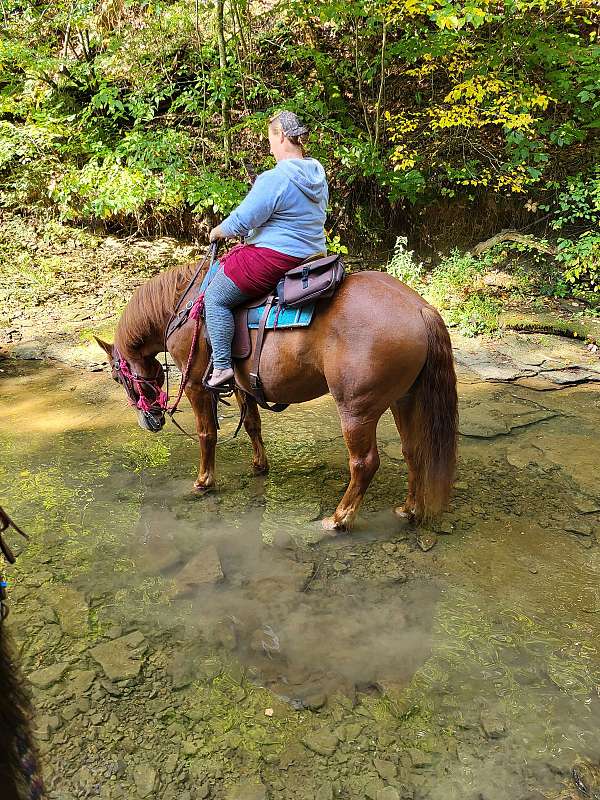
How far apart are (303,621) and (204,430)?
181 centimetres

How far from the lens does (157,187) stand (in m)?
8.05

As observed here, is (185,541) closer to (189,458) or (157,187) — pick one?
(189,458)

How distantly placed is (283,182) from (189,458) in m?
2.63

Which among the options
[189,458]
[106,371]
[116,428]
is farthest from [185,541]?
[106,371]

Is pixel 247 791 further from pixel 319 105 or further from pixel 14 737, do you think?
pixel 319 105

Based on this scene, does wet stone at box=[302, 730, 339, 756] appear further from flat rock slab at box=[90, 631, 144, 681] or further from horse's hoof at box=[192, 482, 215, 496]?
horse's hoof at box=[192, 482, 215, 496]

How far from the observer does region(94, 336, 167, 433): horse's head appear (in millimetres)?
4578

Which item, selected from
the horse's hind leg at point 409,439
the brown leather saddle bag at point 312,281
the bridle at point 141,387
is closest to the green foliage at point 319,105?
the bridle at point 141,387

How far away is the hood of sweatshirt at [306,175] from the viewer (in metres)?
3.34

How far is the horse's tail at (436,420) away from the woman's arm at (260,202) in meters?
1.17

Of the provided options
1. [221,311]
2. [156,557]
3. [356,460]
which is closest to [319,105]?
[221,311]

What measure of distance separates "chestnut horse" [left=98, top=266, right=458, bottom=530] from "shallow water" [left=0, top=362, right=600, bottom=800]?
49 cm

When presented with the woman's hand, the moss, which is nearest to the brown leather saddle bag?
the woman's hand

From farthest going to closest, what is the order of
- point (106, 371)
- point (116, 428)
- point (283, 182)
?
point (106, 371) < point (116, 428) < point (283, 182)
